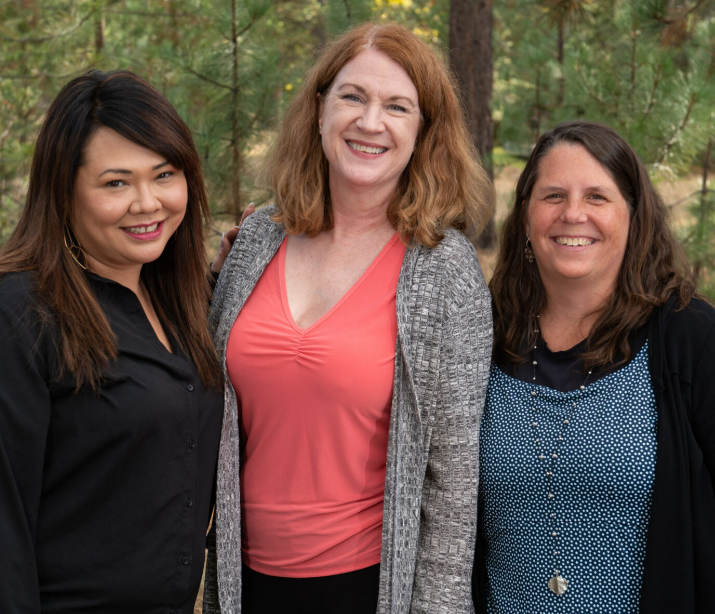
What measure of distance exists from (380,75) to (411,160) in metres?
0.26

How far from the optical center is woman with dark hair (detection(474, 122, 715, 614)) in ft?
5.99

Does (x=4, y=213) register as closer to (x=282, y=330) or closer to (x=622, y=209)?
(x=282, y=330)

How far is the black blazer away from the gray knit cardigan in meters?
0.43

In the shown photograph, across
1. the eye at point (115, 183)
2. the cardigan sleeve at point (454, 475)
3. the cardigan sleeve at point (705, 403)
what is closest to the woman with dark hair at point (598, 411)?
the cardigan sleeve at point (705, 403)

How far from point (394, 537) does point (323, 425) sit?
33cm

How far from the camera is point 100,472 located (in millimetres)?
1650

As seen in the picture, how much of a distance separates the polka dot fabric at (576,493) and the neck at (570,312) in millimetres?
163

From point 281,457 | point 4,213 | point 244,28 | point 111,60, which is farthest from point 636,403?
point 4,213

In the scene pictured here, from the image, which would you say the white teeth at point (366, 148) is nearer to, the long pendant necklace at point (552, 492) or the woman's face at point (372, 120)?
the woman's face at point (372, 120)

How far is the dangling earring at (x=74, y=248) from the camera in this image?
1727 millimetres

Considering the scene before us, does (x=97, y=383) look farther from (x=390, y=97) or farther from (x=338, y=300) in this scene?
(x=390, y=97)

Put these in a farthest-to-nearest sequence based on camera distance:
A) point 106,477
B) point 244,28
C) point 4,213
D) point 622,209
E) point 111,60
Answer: point 4,213, point 111,60, point 244,28, point 622,209, point 106,477

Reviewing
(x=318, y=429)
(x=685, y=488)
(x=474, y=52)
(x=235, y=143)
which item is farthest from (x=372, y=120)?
(x=474, y=52)

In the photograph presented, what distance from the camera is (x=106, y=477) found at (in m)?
1.66
